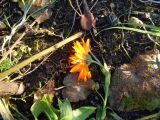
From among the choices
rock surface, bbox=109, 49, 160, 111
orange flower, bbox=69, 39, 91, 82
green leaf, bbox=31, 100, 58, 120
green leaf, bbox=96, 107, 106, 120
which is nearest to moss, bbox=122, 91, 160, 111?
rock surface, bbox=109, 49, 160, 111

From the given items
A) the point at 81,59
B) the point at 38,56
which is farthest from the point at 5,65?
the point at 81,59

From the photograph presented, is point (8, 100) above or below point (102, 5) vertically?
below

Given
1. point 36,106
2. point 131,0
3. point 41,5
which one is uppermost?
point 41,5

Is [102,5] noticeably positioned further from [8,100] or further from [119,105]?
Result: [8,100]

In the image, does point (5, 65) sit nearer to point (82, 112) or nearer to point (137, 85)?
point (82, 112)

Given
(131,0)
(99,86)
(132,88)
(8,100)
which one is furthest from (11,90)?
(131,0)

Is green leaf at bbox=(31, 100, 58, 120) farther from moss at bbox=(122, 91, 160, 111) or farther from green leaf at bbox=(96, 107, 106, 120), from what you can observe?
moss at bbox=(122, 91, 160, 111)
